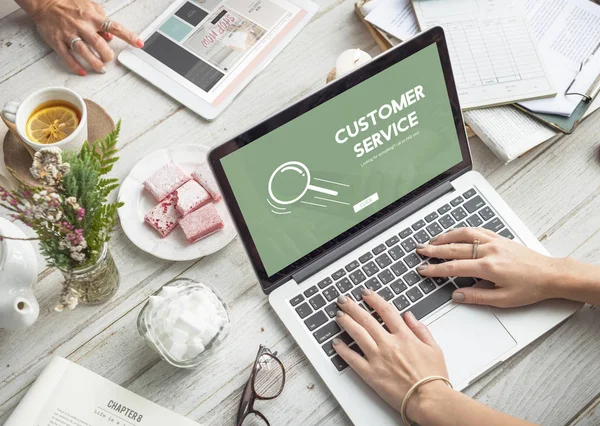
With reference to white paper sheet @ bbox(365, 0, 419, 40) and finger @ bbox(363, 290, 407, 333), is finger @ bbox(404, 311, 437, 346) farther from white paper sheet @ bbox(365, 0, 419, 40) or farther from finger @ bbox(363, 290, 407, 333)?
white paper sheet @ bbox(365, 0, 419, 40)

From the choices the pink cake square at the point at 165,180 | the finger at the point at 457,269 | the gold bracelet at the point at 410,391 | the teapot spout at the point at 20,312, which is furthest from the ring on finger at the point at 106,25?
the gold bracelet at the point at 410,391

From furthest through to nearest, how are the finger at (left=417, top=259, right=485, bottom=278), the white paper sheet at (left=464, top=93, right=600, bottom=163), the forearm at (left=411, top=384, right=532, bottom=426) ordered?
the white paper sheet at (left=464, top=93, right=600, bottom=163) → the finger at (left=417, top=259, right=485, bottom=278) → the forearm at (left=411, top=384, right=532, bottom=426)

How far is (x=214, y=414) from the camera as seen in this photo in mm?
948

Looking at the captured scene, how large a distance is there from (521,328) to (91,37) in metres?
0.93

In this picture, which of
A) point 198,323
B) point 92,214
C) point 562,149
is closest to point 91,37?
point 92,214

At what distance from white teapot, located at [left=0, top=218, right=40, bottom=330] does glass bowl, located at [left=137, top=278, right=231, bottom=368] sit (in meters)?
0.16

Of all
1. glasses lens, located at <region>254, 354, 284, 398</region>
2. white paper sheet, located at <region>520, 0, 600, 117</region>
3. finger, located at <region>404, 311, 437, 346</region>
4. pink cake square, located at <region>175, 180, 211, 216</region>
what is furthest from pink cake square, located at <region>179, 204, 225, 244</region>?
white paper sheet, located at <region>520, 0, 600, 117</region>

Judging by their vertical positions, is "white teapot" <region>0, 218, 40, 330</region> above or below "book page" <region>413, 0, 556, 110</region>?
above

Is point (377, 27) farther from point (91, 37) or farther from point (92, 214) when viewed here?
point (92, 214)

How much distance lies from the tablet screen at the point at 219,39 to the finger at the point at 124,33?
24 mm

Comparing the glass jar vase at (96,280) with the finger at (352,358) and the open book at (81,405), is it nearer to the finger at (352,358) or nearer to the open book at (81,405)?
the open book at (81,405)

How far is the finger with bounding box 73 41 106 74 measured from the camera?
1.16 meters

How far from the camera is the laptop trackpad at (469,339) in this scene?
3.12ft

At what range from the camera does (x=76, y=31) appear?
1172mm
